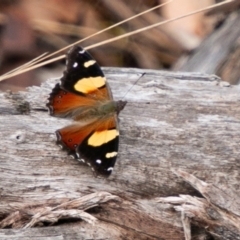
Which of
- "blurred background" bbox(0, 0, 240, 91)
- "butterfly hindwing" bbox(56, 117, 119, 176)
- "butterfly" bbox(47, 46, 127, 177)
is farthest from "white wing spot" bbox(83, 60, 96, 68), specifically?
"blurred background" bbox(0, 0, 240, 91)

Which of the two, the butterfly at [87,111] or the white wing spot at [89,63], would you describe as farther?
the white wing spot at [89,63]

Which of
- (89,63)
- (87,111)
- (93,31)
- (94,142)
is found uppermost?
(93,31)

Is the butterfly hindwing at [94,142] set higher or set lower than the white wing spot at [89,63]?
lower

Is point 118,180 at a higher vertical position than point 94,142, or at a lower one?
lower

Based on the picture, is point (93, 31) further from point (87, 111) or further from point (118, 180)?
point (118, 180)

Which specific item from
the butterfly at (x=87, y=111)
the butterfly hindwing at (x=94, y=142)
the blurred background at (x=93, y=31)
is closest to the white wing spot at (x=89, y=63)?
the butterfly at (x=87, y=111)

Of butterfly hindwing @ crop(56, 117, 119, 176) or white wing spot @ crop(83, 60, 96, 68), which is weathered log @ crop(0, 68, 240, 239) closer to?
butterfly hindwing @ crop(56, 117, 119, 176)

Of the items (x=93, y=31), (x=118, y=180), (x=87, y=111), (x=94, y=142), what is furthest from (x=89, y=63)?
(x=93, y=31)

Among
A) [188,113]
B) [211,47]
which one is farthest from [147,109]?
[211,47]

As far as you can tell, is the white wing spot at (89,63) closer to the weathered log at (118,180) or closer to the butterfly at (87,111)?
the butterfly at (87,111)
